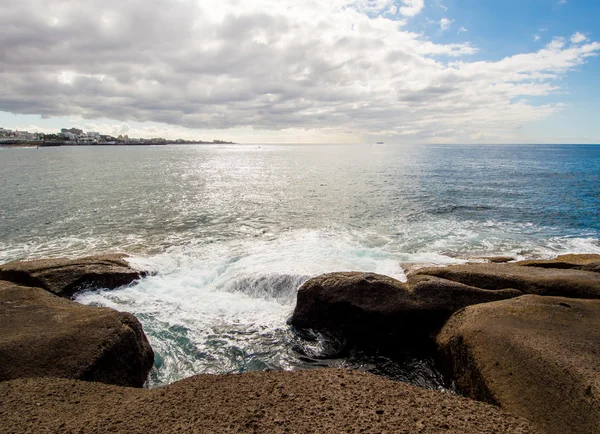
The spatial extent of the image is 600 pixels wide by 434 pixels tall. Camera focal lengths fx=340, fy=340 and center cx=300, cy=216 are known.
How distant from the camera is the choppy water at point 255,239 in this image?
38.8ft

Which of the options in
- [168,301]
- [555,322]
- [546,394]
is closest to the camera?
[546,394]

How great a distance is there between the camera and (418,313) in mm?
11477

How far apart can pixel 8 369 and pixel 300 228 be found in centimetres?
2101

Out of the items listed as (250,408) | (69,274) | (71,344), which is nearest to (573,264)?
(250,408)

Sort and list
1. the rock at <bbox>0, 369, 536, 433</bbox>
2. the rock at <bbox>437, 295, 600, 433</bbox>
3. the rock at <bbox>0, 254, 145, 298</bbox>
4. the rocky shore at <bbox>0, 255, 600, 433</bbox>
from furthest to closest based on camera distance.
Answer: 1. the rock at <bbox>0, 254, 145, 298</bbox>
2. the rock at <bbox>437, 295, 600, 433</bbox>
3. the rocky shore at <bbox>0, 255, 600, 433</bbox>
4. the rock at <bbox>0, 369, 536, 433</bbox>

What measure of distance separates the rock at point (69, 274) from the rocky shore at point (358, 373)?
166 cm

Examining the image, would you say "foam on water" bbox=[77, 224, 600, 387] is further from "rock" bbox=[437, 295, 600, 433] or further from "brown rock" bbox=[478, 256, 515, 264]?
"brown rock" bbox=[478, 256, 515, 264]

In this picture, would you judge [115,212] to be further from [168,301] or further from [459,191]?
[459,191]

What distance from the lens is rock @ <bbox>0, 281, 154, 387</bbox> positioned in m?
8.10

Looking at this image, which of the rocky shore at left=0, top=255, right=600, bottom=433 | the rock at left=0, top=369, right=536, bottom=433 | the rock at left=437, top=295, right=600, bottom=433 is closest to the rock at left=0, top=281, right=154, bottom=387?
the rocky shore at left=0, top=255, right=600, bottom=433

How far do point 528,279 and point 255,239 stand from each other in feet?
54.0

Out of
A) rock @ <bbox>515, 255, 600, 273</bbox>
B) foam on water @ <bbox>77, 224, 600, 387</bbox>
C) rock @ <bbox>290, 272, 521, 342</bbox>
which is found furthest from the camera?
rock @ <bbox>515, 255, 600, 273</bbox>

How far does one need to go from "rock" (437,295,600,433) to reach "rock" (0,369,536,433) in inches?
Result: 36.8

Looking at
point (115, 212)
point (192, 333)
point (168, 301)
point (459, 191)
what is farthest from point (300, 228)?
point (459, 191)
